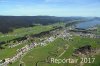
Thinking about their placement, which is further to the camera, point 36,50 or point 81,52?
point 36,50

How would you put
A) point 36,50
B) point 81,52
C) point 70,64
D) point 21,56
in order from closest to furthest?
point 70,64 < point 21,56 < point 81,52 < point 36,50

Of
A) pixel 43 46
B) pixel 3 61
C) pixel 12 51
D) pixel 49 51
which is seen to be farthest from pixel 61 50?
pixel 3 61

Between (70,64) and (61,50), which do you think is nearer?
(70,64)

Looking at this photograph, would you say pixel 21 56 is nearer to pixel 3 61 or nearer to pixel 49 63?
pixel 3 61

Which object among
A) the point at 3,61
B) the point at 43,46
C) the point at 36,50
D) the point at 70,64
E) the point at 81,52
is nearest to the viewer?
the point at 70,64

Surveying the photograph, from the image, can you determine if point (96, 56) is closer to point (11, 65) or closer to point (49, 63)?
point (49, 63)

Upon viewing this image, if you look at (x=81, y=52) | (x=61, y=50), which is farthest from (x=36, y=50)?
(x=81, y=52)

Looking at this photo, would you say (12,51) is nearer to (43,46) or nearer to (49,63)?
(43,46)

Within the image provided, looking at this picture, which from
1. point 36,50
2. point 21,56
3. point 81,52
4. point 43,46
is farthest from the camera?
point 43,46

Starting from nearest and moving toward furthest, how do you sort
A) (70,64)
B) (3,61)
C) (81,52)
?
(70,64) < (3,61) < (81,52)
